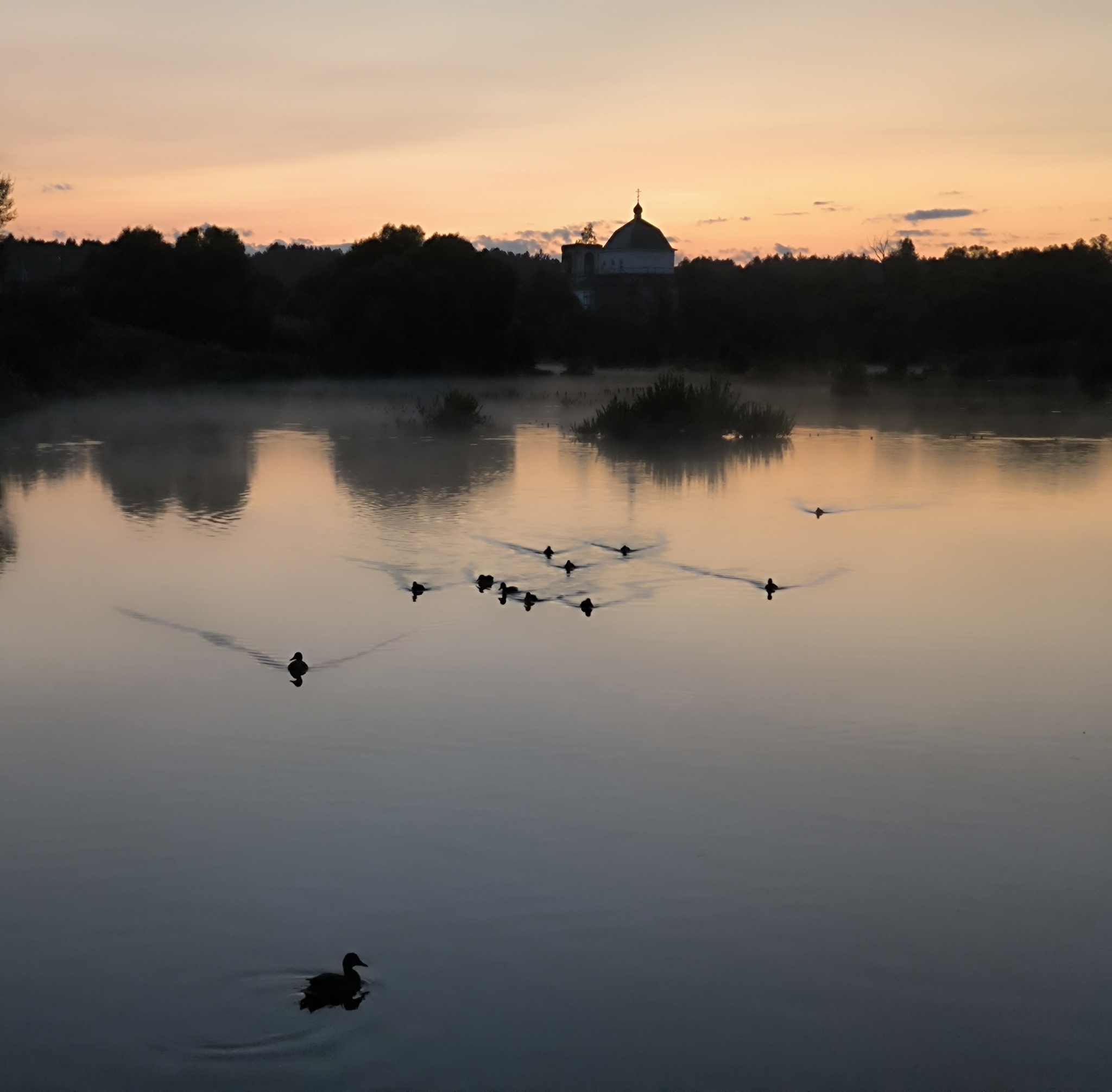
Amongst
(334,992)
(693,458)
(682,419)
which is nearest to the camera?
(334,992)

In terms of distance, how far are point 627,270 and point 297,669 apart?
347ft

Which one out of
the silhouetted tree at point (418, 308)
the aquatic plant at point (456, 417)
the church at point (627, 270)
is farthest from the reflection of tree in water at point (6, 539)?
the church at point (627, 270)

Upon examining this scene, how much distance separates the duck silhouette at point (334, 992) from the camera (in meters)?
5.02

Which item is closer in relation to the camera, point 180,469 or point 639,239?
point 180,469

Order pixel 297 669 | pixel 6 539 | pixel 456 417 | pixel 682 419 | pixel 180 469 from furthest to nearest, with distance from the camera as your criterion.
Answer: pixel 456 417, pixel 682 419, pixel 180 469, pixel 6 539, pixel 297 669

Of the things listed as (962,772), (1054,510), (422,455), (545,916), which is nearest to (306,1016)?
(545,916)

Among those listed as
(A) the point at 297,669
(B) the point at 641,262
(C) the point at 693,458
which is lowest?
(A) the point at 297,669

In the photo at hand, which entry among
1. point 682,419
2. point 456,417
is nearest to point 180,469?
point 456,417

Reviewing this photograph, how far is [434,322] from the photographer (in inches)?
2117

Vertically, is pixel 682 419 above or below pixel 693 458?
above

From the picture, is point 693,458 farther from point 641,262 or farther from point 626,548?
point 641,262

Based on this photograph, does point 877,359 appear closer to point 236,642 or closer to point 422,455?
point 422,455

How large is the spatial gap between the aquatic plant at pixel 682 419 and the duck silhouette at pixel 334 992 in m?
26.5

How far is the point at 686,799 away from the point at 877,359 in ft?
204
